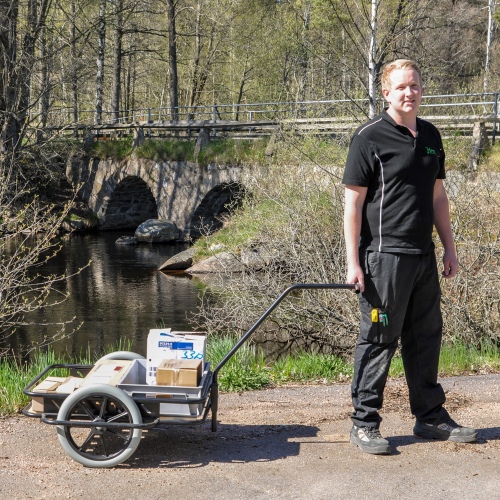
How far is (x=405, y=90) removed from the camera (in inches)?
178

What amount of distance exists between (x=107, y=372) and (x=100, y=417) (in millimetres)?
413

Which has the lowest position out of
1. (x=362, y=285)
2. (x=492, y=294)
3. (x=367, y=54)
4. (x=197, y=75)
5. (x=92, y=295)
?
(x=92, y=295)

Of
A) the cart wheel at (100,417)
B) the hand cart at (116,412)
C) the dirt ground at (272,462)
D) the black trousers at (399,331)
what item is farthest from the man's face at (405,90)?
the cart wheel at (100,417)

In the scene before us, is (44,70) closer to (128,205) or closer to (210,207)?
(210,207)

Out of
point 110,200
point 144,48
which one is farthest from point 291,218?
point 144,48

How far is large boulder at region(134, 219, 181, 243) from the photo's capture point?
27438mm

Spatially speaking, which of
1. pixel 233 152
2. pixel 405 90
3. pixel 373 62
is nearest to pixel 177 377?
pixel 405 90

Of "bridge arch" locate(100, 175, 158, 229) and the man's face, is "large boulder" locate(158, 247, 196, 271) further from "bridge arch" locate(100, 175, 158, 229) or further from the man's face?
the man's face

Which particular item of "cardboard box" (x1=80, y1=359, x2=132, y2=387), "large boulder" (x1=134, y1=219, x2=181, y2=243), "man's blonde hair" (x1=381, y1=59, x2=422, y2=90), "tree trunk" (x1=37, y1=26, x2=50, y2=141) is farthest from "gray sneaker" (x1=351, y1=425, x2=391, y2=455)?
"large boulder" (x1=134, y1=219, x2=181, y2=243)

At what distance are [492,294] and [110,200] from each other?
23.6 meters

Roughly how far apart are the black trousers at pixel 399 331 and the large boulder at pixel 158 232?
22900 mm

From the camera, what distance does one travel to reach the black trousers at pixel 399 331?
15.1 feet

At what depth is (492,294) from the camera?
9.48 meters

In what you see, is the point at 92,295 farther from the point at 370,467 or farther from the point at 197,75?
the point at 197,75
